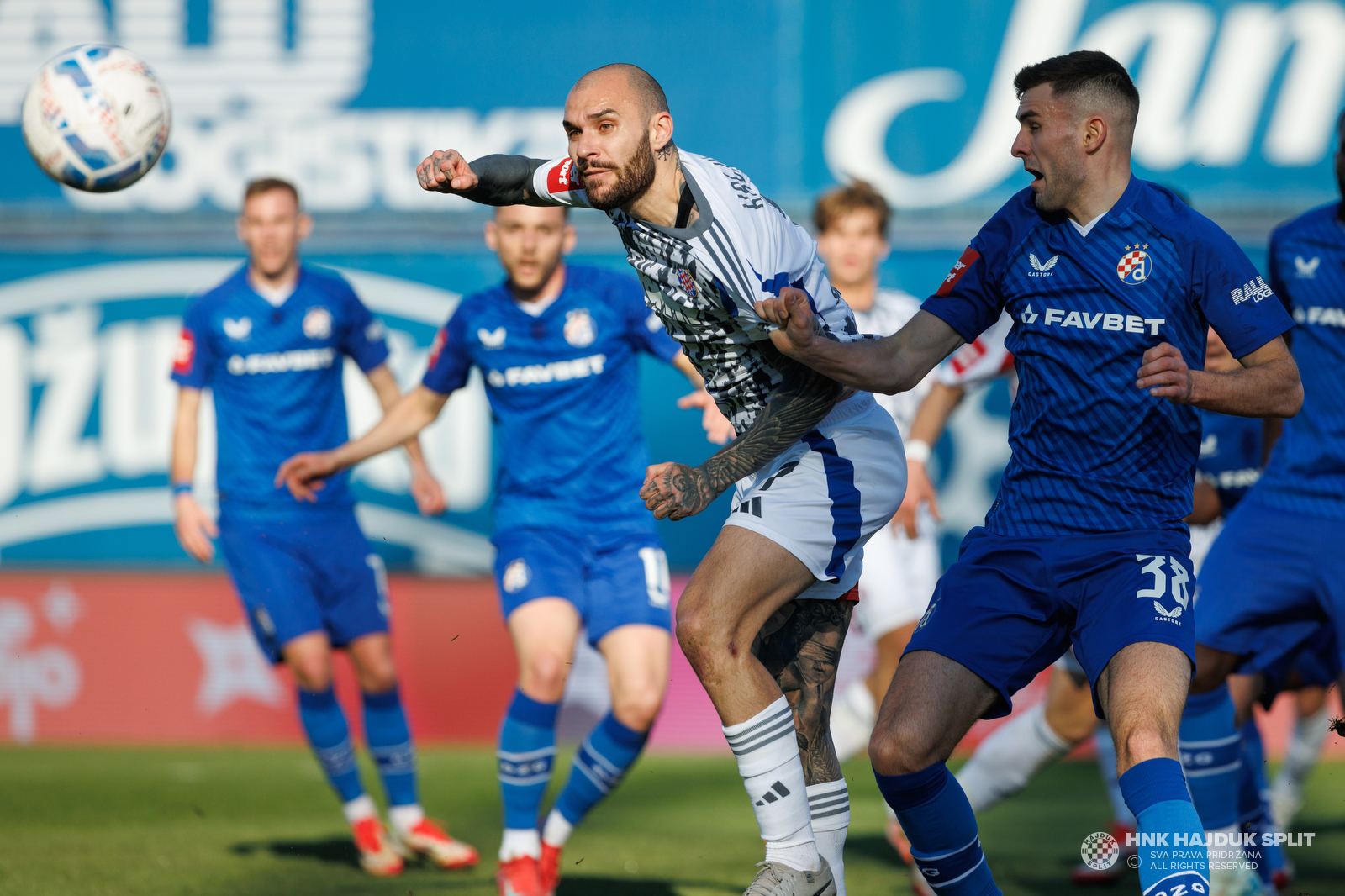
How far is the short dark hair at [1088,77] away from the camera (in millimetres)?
3309

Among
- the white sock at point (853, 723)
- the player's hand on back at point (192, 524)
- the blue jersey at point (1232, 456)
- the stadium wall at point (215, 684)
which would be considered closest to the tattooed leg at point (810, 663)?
the blue jersey at point (1232, 456)

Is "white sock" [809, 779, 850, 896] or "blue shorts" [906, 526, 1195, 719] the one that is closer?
"blue shorts" [906, 526, 1195, 719]

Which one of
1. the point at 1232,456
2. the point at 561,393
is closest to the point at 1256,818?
the point at 1232,456

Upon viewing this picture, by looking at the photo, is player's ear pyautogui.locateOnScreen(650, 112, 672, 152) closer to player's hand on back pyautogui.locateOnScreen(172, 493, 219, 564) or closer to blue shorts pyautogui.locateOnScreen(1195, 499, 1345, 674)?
blue shorts pyautogui.locateOnScreen(1195, 499, 1345, 674)

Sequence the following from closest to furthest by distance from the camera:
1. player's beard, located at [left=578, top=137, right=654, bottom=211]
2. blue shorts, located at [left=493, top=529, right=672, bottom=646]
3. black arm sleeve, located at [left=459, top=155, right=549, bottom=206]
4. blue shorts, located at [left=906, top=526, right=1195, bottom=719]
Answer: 1. blue shorts, located at [left=906, top=526, right=1195, bottom=719]
2. player's beard, located at [left=578, top=137, right=654, bottom=211]
3. black arm sleeve, located at [left=459, top=155, right=549, bottom=206]
4. blue shorts, located at [left=493, top=529, right=672, bottom=646]

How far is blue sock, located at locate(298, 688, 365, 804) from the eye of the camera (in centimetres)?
555

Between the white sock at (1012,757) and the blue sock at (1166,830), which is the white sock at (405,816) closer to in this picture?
the white sock at (1012,757)

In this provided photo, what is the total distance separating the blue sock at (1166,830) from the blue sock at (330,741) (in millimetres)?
3502

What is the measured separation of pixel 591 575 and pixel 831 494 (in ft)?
5.78

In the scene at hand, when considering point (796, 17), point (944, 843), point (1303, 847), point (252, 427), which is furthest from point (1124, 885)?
point (796, 17)

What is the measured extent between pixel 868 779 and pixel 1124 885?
2.23m

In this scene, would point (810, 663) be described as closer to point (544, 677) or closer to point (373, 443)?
point (544, 677)

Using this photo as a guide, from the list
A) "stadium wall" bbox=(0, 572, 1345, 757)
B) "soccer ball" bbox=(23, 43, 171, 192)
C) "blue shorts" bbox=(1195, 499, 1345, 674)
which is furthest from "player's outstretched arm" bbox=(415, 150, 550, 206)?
"stadium wall" bbox=(0, 572, 1345, 757)

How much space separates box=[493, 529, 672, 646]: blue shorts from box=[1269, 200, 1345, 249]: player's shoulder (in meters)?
2.38
